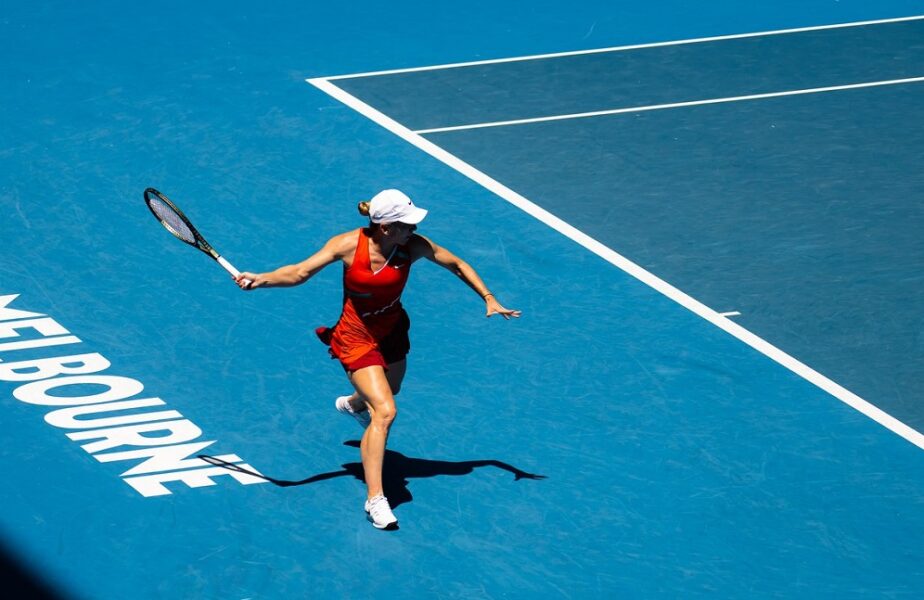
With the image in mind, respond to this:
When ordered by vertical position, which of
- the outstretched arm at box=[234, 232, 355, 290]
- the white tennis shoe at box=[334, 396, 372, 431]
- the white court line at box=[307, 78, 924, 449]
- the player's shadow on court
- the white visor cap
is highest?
the white visor cap

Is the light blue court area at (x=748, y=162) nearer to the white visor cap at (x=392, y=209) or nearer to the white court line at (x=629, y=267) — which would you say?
the white court line at (x=629, y=267)

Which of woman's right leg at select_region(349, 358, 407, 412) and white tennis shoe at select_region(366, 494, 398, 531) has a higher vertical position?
woman's right leg at select_region(349, 358, 407, 412)

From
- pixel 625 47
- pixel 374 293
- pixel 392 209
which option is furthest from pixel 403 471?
pixel 625 47

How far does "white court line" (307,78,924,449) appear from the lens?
37.3ft

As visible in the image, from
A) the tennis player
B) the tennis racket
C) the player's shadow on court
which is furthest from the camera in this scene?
the player's shadow on court

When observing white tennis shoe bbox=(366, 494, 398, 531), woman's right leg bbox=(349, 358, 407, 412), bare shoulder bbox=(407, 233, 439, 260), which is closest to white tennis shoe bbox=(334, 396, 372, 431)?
woman's right leg bbox=(349, 358, 407, 412)

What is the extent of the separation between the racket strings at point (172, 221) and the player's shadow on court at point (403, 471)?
143 centimetres

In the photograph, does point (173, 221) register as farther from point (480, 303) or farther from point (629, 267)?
point (629, 267)

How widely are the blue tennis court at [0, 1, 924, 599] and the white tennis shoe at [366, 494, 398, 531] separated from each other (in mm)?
112

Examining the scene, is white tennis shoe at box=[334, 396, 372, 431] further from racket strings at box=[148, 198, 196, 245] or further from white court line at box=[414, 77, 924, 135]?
white court line at box=[414, 77, 924, 135]

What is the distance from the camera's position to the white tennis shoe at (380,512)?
9.70 metres

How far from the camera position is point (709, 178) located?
15281 millimetres

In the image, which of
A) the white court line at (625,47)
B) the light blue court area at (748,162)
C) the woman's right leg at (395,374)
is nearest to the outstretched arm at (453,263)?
the woman's right leg at (395,374)

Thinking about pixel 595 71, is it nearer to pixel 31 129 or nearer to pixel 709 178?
pixel 709 178
